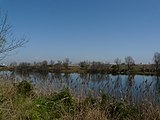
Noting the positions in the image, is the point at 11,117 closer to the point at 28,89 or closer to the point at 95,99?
the point at 95,99

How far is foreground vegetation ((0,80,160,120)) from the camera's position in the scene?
25.7ft

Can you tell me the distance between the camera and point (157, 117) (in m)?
8.25

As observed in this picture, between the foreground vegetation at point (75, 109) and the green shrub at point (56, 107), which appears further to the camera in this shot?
the green shrub at point (56, 107)

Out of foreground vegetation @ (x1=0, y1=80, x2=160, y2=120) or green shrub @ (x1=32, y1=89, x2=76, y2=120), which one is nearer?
foreground vegetation @ (x1=0, y1=80, x2=160, y2=120)

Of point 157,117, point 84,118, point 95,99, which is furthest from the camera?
point 95,99

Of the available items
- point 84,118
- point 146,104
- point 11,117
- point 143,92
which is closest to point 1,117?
point 11,117

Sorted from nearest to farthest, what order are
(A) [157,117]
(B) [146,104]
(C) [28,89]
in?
(A) [157,117], (B) [146,104], (C) [28,89]

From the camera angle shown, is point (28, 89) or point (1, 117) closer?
point (1, 117)

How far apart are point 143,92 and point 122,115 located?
1.81m

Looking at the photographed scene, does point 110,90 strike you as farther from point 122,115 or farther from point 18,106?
point 18,106

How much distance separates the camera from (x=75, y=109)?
30.6ft

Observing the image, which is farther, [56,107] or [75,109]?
[56,107]

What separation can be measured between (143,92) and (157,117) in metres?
2.39

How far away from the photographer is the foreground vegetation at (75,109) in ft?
25.7
